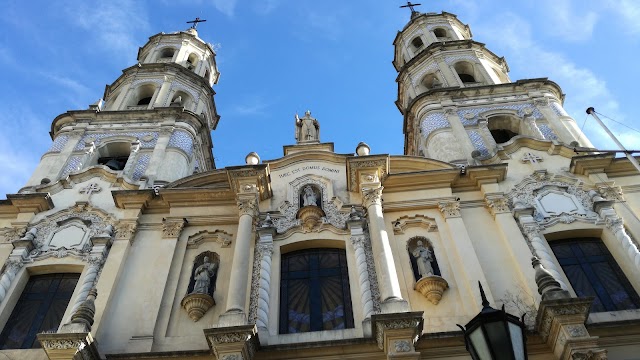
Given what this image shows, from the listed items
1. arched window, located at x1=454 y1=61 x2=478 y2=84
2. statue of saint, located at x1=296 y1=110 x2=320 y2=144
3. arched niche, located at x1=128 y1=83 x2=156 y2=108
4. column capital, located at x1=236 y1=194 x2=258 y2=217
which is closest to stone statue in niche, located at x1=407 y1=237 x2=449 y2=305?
column capital, located at x1=236 y1=194 x2=258 y2=217

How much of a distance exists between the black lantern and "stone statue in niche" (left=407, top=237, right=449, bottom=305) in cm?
674

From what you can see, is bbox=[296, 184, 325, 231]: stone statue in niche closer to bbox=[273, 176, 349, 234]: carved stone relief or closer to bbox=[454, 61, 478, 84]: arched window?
bbox=[273, 176, 349, 234]: carved stone relief

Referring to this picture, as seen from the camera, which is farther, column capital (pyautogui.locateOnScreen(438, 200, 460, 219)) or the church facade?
column capital (pyautogui.locateOnScreen(438, 200, 460, 219))

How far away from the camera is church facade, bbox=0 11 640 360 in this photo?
11703 millimetres

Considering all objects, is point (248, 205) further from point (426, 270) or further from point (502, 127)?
point (502, 127)

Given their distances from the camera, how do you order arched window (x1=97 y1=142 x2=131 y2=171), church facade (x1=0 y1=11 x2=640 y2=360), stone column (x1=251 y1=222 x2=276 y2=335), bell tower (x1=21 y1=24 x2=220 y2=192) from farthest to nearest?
1. arched window (x1=97 y1=142 x2=131 y2=171)
2. bell tower (x1=21 y1=24 x2=220 y2=192)
3. stone column (x1=251 y1=222 x2=276 y2=335)
4. church facade (x1=0 y1=11 x2=640 y2=360)

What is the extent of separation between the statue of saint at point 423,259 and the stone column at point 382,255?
2.39 feet

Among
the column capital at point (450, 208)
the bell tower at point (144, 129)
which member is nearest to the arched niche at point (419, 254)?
the column capital at point (450, 208)

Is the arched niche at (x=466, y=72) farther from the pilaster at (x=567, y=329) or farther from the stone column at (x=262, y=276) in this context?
the pilaster at (x=567, y=329)

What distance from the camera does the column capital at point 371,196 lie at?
50.3ft

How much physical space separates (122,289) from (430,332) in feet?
23.7

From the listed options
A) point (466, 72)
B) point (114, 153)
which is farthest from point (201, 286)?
point (466, 72)

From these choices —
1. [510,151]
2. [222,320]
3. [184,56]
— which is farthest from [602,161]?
[184,56]

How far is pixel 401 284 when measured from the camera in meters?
13.7
